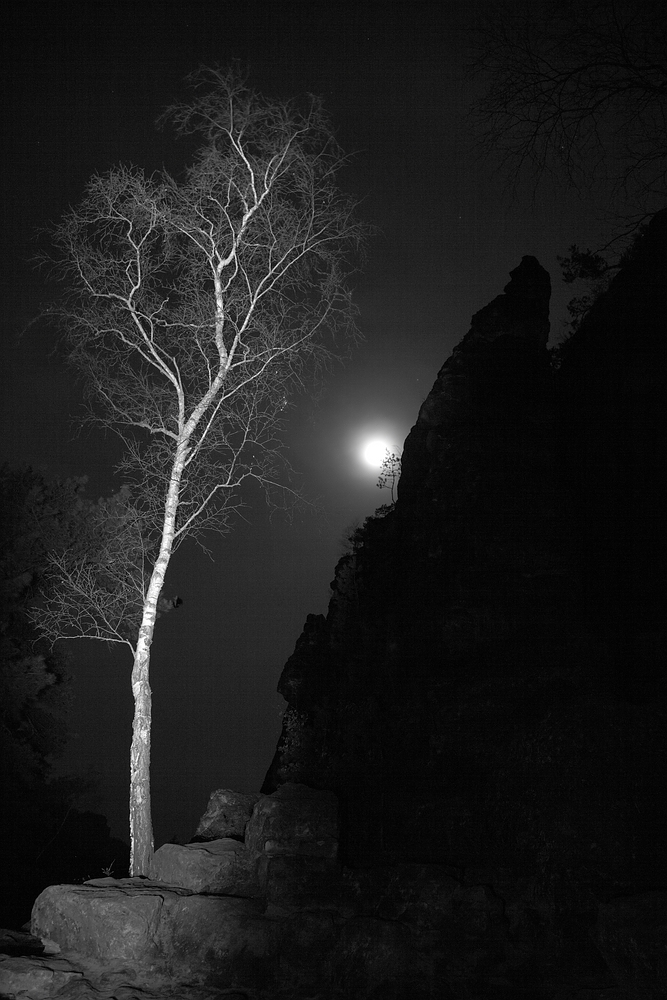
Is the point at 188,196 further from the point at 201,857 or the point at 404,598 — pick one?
the point at 201,857

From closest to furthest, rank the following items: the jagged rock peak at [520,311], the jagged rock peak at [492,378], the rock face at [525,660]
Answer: the rock face at [525,660], the jagged rock peak at [492,378], the jagged rock peak at [520,311]

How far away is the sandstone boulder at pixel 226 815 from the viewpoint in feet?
27.6

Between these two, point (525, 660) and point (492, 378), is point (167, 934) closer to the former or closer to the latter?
point (525, 660)

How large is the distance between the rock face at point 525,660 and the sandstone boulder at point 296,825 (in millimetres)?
268

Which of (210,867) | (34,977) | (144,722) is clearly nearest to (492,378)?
(144,722)

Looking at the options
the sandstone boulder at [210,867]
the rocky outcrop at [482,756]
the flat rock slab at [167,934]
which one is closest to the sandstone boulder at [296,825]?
the rocky outcrop at [482,756]

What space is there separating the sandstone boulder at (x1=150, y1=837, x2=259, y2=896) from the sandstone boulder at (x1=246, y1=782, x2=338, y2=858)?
22cm

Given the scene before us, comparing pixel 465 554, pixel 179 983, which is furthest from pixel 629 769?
pixel 179 983

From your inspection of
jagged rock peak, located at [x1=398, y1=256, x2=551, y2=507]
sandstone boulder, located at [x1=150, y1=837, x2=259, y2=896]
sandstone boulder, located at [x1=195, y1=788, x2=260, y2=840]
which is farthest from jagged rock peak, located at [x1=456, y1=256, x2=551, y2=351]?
sandstone boulder, located at [x1=150, y1=837, x2=259, y2=896]

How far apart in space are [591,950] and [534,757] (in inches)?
72.3

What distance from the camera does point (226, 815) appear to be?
8664 millimetres

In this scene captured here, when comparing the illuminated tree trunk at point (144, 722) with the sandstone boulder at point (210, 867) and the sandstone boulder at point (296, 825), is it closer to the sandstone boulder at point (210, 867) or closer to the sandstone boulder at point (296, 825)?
the sandstone boulder at point (210, 867)

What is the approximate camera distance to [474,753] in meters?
7.85

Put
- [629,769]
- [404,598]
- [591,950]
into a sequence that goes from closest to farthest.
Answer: [591,950]
[629,769]
[404,598]
